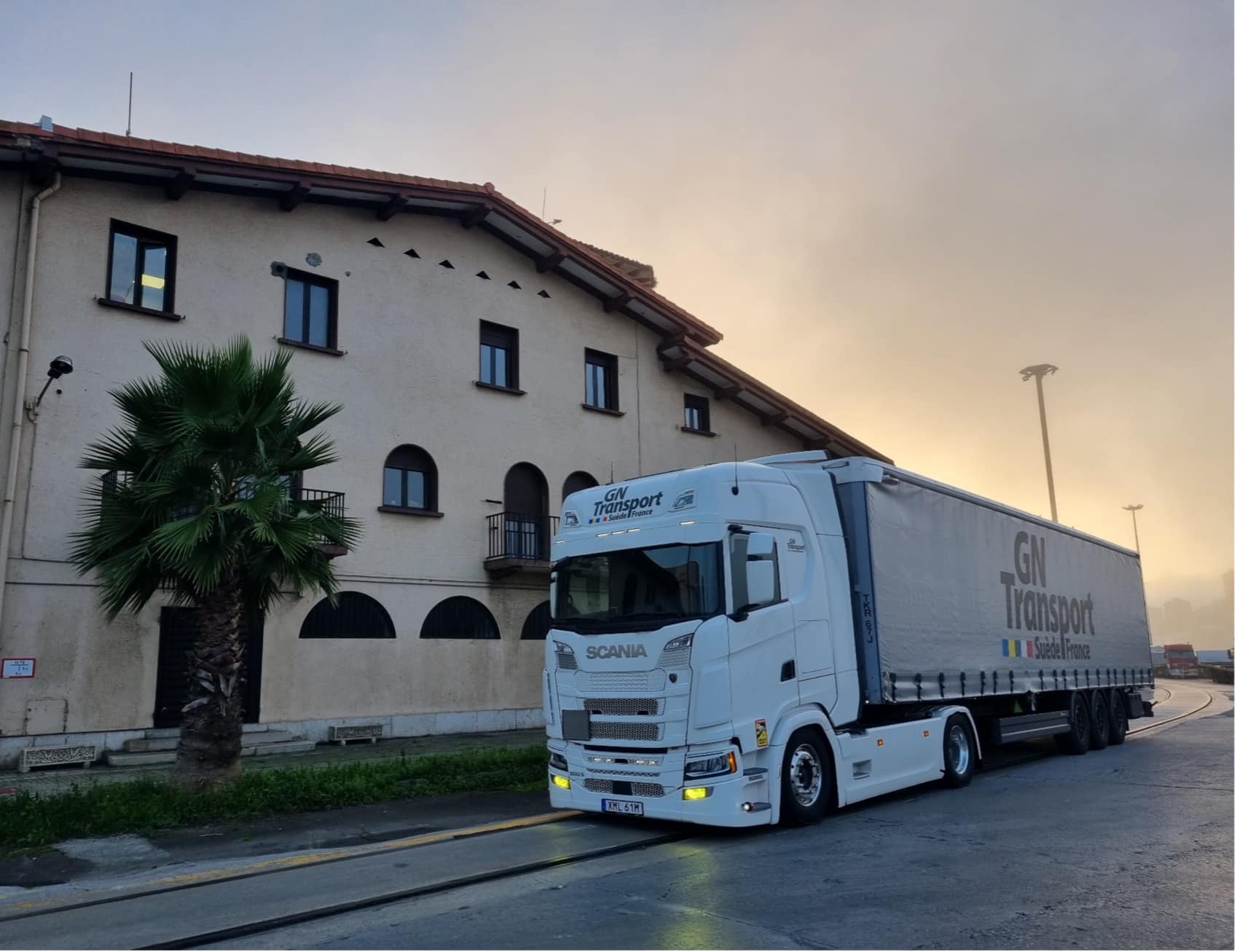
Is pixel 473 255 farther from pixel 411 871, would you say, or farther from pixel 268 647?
pixel 411 871

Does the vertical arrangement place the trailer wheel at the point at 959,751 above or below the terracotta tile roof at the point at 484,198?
below

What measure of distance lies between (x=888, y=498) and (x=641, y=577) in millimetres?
3487

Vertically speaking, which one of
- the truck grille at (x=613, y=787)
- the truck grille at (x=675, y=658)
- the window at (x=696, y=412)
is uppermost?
the window at (x=696, y=412)

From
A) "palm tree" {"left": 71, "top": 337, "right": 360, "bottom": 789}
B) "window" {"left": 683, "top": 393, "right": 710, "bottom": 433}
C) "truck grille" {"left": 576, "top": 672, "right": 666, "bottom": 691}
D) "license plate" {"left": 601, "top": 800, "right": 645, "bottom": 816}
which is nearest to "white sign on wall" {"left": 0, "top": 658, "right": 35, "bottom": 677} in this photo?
"palm tree" {"left": 71, "top": 337, "right": 360, "bottom": 789}

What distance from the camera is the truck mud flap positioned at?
44.2 feet

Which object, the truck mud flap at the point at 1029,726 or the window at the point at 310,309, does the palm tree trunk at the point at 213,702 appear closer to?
the window at the point at 310,309

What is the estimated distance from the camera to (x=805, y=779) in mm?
9578

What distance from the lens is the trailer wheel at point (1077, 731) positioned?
15.7m

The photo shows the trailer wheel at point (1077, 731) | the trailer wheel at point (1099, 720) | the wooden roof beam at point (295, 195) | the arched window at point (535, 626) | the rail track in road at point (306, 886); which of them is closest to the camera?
the rail track in road at point (306, 886)

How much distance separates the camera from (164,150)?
16422mm

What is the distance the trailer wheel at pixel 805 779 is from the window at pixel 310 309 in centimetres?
1325

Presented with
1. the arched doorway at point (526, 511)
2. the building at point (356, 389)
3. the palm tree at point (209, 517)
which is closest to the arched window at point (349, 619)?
the building at point (356, 389)

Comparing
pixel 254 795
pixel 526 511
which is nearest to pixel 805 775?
pixel 254 795

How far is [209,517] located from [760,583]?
628cm
